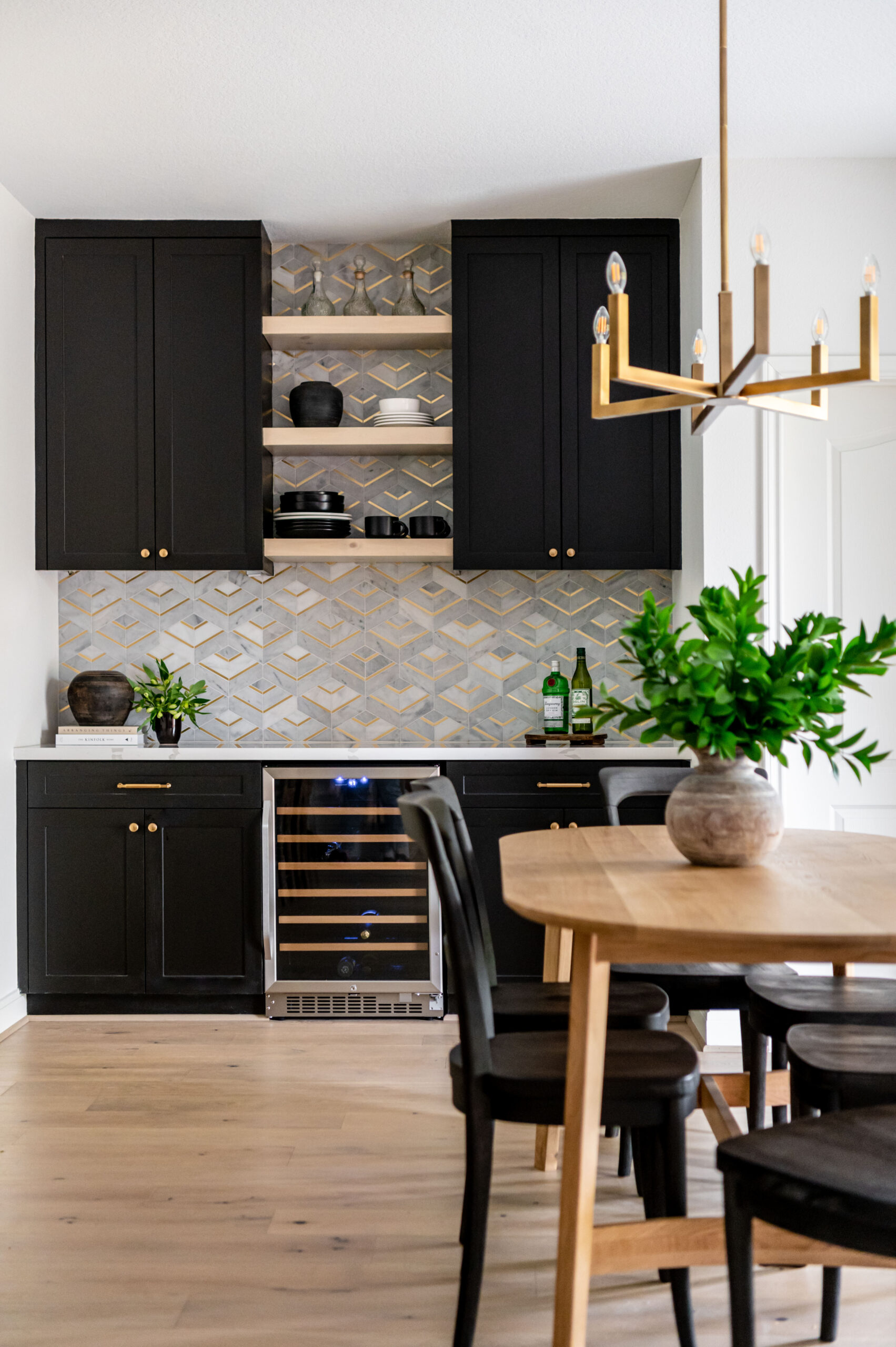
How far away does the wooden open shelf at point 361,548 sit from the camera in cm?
396

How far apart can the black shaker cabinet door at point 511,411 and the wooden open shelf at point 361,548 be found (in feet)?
0.31

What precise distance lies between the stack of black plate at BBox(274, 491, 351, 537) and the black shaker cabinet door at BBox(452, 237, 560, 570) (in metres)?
0.45

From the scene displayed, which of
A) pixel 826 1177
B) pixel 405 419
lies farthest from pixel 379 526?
pixel 826 1177

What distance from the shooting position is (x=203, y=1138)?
2.72m

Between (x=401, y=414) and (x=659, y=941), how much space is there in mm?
2907

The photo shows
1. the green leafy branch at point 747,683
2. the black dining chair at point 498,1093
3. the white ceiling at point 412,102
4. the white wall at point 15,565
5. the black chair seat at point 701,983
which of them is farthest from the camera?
the white wall at point 15,565

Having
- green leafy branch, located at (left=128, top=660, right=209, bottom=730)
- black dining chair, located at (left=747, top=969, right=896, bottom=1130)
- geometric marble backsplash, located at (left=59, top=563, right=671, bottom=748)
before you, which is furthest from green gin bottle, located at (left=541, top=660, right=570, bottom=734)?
black dining chair, located at (left=747, top=969, right=896, bottom=1130)

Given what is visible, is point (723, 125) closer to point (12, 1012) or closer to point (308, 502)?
point (308, 502)

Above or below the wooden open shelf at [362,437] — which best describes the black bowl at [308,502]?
below

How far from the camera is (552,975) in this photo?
256 cm

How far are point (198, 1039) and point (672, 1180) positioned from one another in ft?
7.12

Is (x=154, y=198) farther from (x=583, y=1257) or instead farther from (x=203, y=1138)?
(x=583, y=1257)

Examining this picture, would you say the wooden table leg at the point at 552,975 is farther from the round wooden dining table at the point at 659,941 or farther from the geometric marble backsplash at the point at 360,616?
the geometric marble backsplash at the point at 360,616

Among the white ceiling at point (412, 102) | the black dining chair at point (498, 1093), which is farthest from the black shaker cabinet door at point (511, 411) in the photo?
the black dining chair at point (498, 1093)
